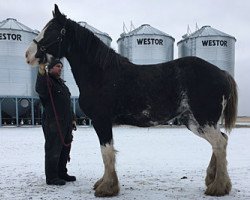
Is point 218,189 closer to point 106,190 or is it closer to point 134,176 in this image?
point 106,190

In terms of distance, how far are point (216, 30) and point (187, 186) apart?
24851mm

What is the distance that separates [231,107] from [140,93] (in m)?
1.29

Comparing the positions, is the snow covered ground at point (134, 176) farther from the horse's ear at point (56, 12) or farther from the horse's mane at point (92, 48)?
the horse's ear at point (56, 12)

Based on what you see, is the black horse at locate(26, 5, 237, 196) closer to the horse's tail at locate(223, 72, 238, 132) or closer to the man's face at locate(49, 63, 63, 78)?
the horse's tail at locate(223, 72, 238, 132)

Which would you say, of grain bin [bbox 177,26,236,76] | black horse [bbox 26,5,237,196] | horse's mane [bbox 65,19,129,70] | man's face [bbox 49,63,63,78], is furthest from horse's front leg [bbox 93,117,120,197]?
grain bin [bbox 177,26,236,76]

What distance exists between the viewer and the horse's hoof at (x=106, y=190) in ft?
13.5

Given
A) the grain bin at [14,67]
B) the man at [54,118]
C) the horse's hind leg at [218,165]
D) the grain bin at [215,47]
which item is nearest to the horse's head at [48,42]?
the man at [54,118]

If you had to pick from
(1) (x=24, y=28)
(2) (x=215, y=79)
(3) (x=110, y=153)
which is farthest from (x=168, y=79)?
(1) (x=24, y=28)

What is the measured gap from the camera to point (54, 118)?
198 inches

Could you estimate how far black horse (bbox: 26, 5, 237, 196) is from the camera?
13.5 feet

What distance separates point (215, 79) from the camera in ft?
13.7

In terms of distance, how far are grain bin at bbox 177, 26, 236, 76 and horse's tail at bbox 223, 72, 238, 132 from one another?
2228cm

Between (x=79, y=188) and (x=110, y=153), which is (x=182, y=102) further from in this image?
(x=79, y=188)

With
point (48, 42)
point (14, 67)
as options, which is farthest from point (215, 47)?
point (48, 42)
